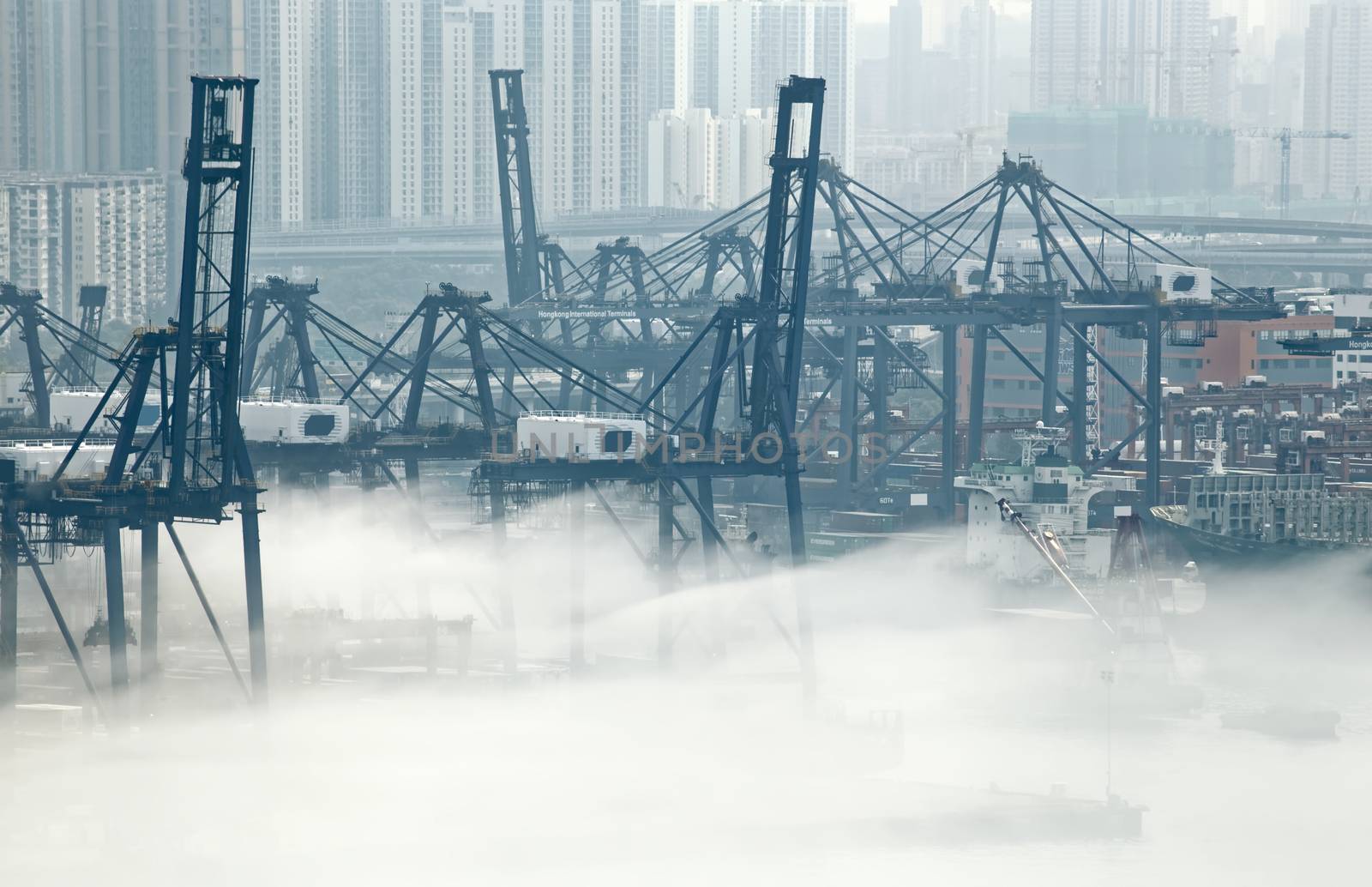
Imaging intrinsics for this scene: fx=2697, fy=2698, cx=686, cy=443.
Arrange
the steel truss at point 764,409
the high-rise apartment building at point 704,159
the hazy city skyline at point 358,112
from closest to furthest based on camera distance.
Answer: the steel truss at point 764,409 → the hazy city skyline at point 358,112 → the high-rise apartment building at point 704,159

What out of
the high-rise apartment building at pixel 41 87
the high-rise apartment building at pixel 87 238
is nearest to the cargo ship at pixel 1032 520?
the high-rise apartment building at pixel 87 238

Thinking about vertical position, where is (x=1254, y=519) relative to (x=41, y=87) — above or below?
below

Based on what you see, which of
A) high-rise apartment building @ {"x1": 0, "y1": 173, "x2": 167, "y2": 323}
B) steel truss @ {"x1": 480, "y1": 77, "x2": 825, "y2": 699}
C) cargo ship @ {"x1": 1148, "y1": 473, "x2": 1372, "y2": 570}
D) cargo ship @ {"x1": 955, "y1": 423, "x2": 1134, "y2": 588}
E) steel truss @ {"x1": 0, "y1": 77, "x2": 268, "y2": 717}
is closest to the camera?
steel truss @ {"x1": 0, "y1": 77, "x2": 268, "y2": 717}

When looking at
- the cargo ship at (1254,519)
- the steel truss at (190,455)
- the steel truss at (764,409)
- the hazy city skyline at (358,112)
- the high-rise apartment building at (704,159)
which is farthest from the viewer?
the high-rise apartment building at (704,159)

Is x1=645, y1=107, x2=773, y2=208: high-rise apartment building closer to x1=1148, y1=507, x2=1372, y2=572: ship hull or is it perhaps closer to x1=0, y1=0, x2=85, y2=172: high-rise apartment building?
x1=0, y1=0, x2=85, y2=172: high-rise apartment building

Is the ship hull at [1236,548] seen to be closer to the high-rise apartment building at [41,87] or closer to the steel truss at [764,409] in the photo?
the steel truss at [764,409]

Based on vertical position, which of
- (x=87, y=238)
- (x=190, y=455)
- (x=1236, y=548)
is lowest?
(x=1236, y=548)

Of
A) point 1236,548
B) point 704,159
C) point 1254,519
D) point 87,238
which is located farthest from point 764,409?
point 704,159

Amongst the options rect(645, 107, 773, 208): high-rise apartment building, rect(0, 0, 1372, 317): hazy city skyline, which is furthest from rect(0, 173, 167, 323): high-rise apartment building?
rect(645, 107, 773, 208): high-rise apartment building

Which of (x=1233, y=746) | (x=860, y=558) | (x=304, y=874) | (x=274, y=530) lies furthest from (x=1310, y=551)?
(x=304, y=874)

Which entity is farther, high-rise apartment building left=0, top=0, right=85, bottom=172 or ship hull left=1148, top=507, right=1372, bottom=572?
high-rise apartment building left=0, top=0, right=85, bottom=172

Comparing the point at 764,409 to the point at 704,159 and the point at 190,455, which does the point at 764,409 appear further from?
the point at 704,159

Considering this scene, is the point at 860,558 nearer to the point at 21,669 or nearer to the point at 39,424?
the point at 39,424

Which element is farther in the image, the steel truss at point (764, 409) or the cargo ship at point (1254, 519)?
the cargo ship at point (1254, 519)
